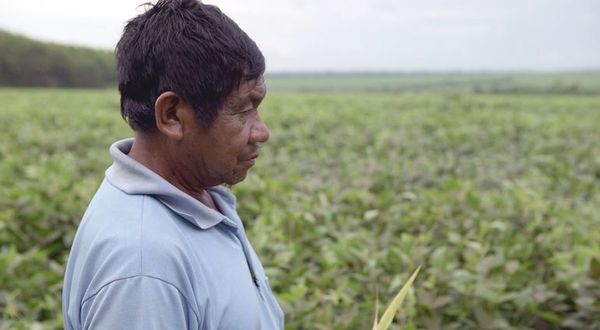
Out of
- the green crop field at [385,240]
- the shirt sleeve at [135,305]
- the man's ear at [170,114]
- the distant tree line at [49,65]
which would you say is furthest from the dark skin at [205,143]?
the distant tree line at [49,65]

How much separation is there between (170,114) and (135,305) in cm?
29

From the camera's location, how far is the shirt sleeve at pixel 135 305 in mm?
856

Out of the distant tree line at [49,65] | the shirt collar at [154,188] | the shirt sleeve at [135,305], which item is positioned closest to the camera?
the shirt sleeve at [135,305]

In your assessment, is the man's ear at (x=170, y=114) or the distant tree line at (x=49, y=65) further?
the distant tree line at (x=49, y=65)

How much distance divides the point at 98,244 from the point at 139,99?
233mm

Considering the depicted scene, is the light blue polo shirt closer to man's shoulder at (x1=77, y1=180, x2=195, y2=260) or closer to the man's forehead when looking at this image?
man's shoulder at (x1=77, y1=180, x2=195, y2=260)

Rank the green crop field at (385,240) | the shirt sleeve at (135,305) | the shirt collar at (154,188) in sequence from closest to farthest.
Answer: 1. the shirt sleeve at (135,305)
2. the shirt collar at (154,188)
3. the green crop field at (385,240)

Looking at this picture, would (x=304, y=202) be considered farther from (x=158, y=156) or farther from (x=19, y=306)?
(x=158, y=156)

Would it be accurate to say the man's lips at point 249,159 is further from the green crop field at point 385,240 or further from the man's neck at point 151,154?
the green crop field at point 385,240

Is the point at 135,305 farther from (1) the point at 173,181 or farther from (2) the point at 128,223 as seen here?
(1) the point at 173,181

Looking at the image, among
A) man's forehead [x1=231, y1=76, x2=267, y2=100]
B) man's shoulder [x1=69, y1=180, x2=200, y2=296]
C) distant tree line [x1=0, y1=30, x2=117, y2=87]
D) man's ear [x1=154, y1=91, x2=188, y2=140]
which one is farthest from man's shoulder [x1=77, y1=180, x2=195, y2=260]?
distant tree line [x1=0, y1=30, x2=117, y2=87]

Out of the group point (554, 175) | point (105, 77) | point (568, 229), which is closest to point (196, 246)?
point (568, 229)

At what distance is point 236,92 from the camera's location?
3.30 feet

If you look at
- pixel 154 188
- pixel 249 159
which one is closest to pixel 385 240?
pixel 249 159
